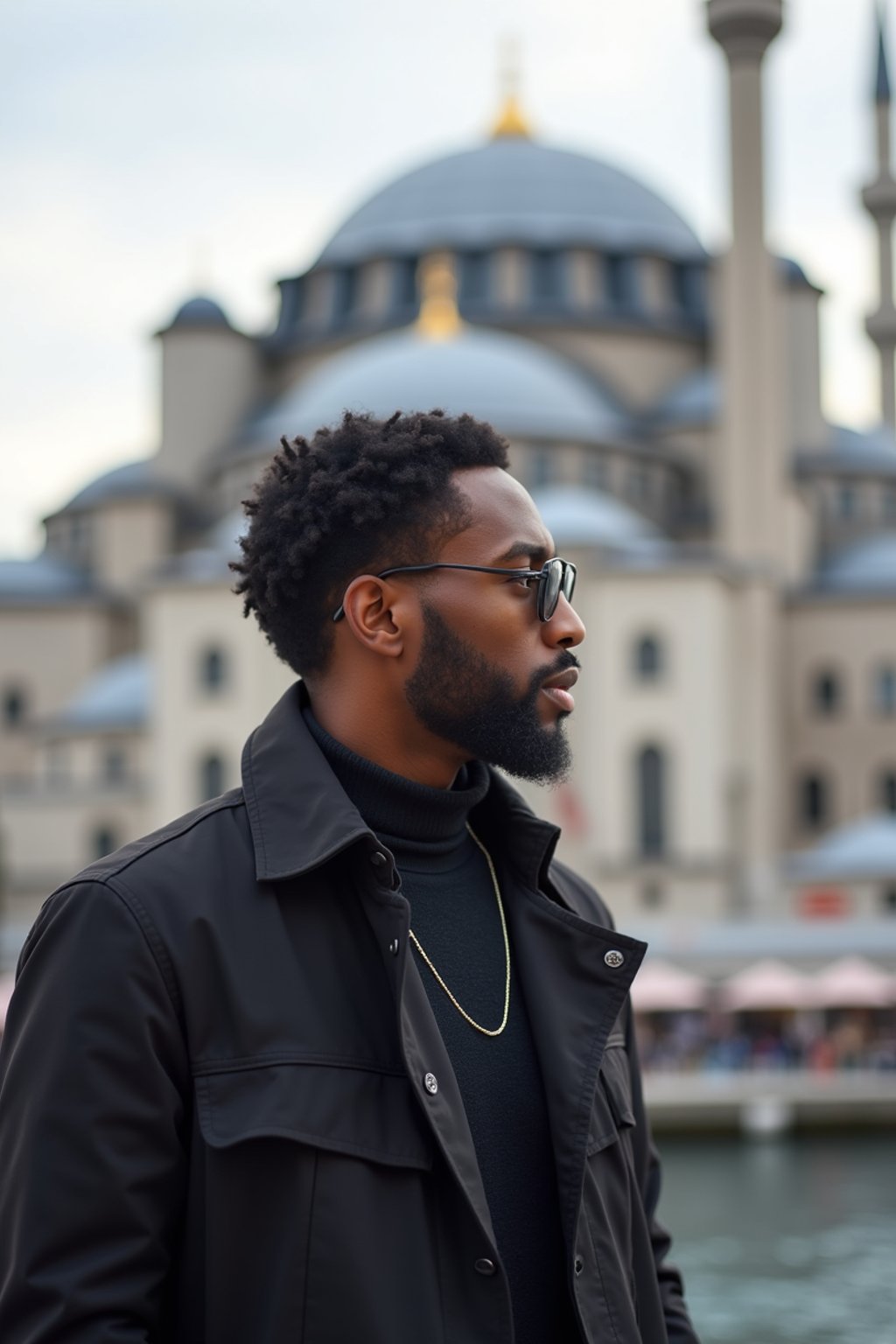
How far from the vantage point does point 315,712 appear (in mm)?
2811

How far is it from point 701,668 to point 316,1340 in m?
33.4

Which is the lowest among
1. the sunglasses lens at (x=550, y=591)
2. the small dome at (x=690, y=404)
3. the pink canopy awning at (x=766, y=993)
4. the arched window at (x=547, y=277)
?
the pink canopy awning at (x=766, y=993)

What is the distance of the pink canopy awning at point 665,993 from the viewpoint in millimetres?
26578

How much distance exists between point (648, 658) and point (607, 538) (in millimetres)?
2024

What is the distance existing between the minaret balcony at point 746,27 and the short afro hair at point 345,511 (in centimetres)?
3624

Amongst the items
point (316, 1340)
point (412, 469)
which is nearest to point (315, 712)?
point (412, 469)

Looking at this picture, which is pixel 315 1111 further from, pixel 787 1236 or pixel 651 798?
pixel 651 798

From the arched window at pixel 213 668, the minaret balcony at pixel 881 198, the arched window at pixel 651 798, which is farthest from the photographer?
the minaret balcony at pixel 881 198

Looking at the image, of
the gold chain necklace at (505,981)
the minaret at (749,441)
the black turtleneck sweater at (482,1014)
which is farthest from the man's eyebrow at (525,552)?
the minaret at (749,441)

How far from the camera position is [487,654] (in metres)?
2.74

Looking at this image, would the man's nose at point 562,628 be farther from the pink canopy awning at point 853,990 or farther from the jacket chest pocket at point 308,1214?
the pink canopy awning at point 853,990

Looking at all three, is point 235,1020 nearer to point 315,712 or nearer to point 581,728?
point 315,712

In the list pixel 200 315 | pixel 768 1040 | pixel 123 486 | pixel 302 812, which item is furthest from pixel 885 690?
pixel 302 812

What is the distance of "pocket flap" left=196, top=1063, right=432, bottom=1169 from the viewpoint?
234cm
